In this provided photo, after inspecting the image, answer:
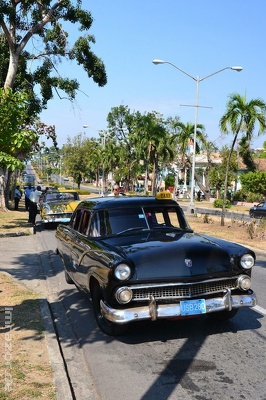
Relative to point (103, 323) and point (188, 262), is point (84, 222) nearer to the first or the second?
point (103, 323)

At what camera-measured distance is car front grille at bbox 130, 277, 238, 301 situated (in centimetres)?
462

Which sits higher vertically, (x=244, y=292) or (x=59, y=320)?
(x=244, y=292)

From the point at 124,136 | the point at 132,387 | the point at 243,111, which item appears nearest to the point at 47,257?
the point at 132,387

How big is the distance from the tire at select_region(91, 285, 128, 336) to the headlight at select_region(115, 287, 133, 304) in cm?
60

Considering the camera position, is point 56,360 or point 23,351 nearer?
point 56,360

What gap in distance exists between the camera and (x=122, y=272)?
4578 mm

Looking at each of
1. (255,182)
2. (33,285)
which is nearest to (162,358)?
(33,285)

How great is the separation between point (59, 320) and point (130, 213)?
1.77 metres

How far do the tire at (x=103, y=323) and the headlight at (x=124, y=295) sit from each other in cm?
60

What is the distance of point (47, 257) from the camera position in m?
11.3

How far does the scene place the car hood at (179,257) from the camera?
4.65 meters

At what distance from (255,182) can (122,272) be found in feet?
136

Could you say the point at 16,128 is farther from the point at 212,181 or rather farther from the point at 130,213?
the point at 212,181

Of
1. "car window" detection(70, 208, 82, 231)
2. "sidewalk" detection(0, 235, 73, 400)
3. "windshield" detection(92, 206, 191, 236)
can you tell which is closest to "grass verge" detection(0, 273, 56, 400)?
"sidewalk" detection(0, 235, 73, 400)
